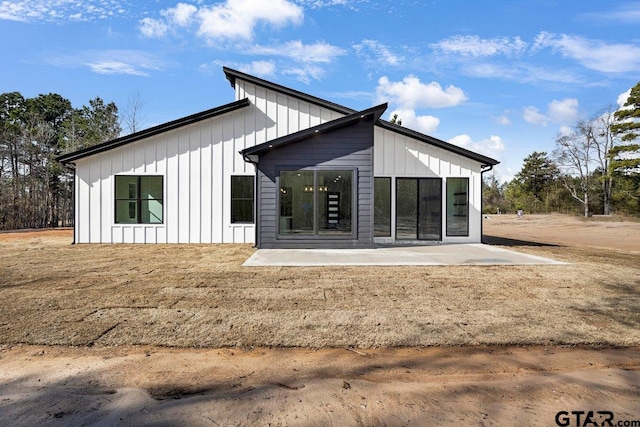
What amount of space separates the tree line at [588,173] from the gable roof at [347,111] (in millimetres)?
28445

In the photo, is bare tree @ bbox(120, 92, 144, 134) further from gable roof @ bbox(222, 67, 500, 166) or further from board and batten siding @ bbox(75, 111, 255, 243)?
board and batten siding @ bbox(75, 111, 255, 243)

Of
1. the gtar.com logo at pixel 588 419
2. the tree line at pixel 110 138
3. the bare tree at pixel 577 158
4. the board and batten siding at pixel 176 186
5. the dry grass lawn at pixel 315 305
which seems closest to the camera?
the gtar.com logo at pixel 588 419

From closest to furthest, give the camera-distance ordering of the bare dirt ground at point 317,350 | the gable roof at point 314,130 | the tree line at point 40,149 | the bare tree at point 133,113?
the bare dirt ground at point 317,350 → the gable roof at point 314,130 → the tree line at point 40,149 → the bare tree at point 133,113

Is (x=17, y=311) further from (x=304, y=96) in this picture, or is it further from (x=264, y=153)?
(x=304, y=96)

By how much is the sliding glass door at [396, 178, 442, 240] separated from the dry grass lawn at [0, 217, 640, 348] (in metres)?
4.58

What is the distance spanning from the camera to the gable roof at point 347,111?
11414 millimetres

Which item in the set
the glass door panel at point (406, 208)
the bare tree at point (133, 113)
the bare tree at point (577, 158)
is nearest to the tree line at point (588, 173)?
the bare tree at point (577, 158)

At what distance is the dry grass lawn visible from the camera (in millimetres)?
3352

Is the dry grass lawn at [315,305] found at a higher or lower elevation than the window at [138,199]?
lower

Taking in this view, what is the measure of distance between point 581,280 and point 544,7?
37.4ft

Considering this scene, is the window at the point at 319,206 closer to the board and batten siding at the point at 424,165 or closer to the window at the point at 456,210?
the board and batten siding at the point at 424,165

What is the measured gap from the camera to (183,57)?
53.8ft

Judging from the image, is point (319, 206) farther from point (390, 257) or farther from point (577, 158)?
point (577, 158)

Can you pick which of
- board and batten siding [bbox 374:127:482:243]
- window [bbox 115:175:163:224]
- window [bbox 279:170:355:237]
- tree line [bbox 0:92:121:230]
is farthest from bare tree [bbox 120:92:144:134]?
board and batten siding [bbox 374:127:482:243]
